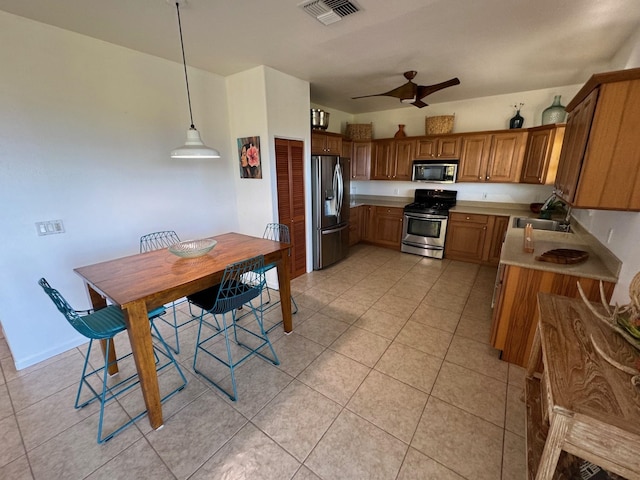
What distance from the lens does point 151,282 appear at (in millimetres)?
1732

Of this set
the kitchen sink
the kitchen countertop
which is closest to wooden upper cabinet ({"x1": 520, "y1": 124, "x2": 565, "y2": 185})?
the kitchen sink

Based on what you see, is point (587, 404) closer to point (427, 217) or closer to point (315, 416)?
point (315, 416)

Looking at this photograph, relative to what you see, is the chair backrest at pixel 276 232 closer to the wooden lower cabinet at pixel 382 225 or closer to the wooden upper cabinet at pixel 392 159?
the wooden lower cabinet at pixel 382 225

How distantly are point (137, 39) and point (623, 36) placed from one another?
4215 mm

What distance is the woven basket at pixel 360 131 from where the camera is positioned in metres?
5.08

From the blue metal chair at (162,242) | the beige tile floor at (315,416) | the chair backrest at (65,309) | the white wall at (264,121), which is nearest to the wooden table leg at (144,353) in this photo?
the beige tile floor at (315,416)

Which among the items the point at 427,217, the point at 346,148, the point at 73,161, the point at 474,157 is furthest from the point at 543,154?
the point at 73,161

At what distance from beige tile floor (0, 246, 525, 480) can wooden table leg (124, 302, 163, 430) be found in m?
0.15

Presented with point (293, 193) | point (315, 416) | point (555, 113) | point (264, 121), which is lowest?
point (315, 416)

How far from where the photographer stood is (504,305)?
2170mm

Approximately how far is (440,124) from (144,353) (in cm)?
493

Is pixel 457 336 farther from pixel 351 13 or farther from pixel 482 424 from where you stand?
pixel 351 13

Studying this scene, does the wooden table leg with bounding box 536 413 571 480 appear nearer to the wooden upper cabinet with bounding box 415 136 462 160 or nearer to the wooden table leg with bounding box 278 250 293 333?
the wooden table leg with bounding box 278 250 293 333

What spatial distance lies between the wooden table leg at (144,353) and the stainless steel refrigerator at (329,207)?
2690mm
